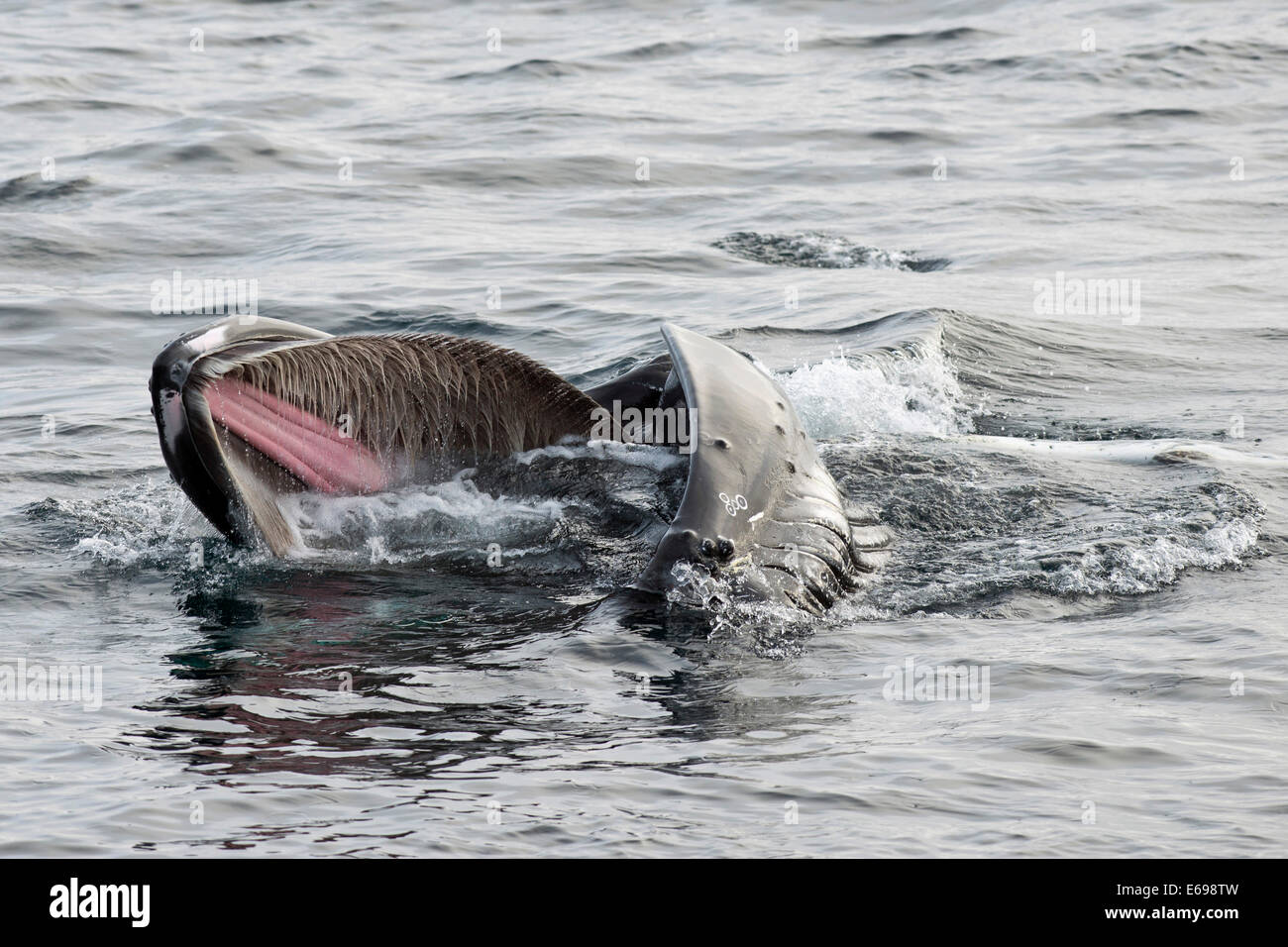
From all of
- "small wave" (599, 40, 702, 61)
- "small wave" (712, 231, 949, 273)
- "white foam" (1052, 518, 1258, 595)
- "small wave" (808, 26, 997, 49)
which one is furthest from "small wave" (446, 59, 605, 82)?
"white foam" (1052, 518, 1258, 595)

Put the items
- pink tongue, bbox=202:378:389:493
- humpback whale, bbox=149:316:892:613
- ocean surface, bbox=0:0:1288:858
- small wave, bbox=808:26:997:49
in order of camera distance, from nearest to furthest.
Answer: ocean surface, bbox=0:0:1288:858 < humpback whale, bbox=149:316:892:613 < pink tongue, bbox=202:378:389:493 < small wave, bbox=808:26:997:49

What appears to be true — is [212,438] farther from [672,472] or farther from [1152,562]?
[1152,562]

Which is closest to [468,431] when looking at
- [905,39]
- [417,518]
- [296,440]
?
[417,518]

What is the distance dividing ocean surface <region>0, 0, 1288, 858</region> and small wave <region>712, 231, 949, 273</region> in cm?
8

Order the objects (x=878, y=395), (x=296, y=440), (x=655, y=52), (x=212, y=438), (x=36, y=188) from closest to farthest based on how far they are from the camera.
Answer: (x=212, y=438)
(x=296, y=440)
(x=878, y=395)
(x=36, y=188)
(x=655, y=52)

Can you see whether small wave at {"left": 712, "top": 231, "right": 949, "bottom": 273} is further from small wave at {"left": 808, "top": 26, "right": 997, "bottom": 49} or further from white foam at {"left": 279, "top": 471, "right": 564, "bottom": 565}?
small wave at {"left": 808, "top": 26, "right": 997, "bottom": 49}

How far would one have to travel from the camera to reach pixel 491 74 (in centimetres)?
2538

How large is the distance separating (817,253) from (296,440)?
392 inches

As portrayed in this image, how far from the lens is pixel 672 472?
8.18m

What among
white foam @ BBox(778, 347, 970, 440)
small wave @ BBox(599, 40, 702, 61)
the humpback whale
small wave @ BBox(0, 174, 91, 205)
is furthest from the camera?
small wave @ BBox(599, 40, 702, 61)

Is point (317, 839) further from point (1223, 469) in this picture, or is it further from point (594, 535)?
point (1223, 469)

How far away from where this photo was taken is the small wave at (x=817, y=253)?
1612cm

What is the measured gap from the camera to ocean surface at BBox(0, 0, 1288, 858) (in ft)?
18.4

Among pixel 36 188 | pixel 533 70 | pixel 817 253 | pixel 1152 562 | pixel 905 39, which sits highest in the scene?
pixel 905 39
